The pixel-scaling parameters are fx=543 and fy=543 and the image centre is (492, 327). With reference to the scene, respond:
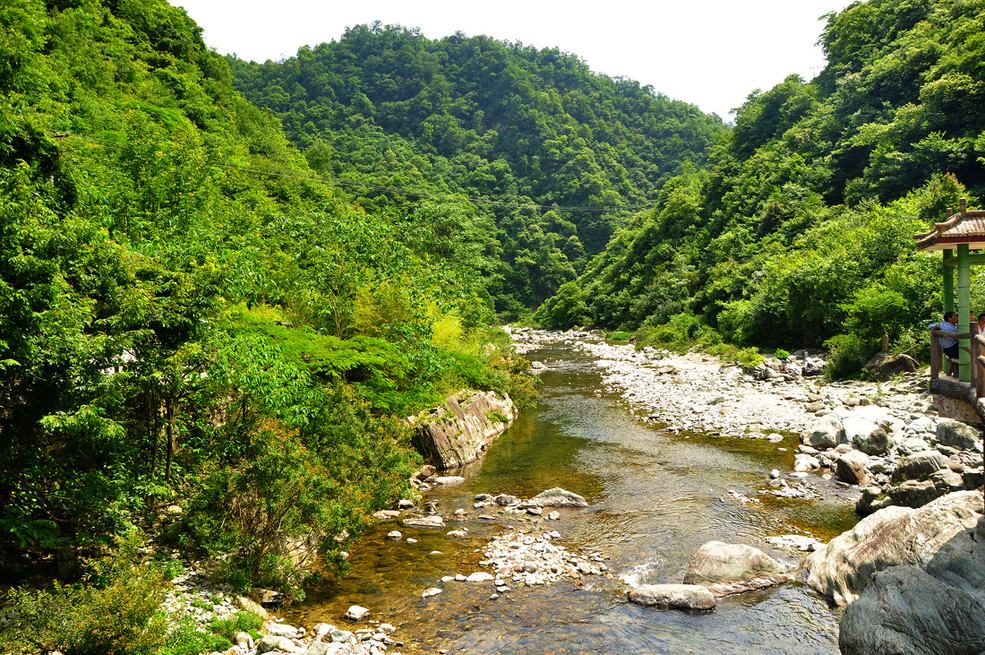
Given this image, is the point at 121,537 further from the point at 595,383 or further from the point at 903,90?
the point at 903,90

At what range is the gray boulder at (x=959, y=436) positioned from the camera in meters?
12.5

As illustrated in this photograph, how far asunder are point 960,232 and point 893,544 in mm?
4734

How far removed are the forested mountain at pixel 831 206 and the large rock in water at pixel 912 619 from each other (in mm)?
16255

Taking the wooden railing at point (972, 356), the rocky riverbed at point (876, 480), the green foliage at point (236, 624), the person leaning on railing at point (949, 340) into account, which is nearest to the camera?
the rocky riverbed at point (876, 480)

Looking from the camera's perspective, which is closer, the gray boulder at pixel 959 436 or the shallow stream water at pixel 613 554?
the shallow stream water at pixel 613 554

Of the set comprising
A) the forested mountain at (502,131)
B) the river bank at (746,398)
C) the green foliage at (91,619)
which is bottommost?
the river bank at (746,398)

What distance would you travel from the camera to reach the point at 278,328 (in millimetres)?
13359

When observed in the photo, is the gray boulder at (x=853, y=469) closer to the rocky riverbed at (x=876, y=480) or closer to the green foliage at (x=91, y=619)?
the rocky riverbed at (x=876, y=480)

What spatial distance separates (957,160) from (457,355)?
107ft

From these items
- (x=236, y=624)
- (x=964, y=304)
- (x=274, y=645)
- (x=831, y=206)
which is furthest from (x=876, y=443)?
(x=831, y=206)

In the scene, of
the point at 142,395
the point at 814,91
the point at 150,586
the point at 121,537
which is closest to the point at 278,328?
the point at 142,395

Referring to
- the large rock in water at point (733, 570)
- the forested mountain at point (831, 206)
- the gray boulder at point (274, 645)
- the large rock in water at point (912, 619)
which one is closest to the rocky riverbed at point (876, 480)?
the large rock in water at point (912, 619)

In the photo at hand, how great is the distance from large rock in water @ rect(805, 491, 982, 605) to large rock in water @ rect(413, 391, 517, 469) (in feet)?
31.7

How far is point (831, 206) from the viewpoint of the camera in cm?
Answer: 4103
